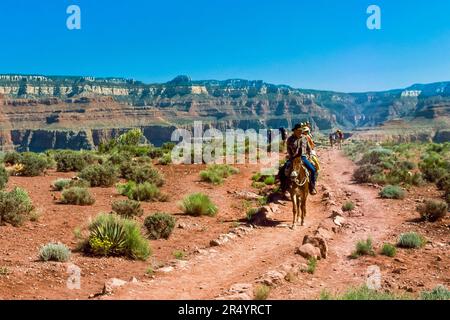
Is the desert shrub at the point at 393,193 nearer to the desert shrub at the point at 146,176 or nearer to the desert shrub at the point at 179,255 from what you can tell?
the desert shrub at the point at 146,176

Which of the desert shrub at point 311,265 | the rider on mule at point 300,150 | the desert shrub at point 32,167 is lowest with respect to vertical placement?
the desert shrub at point 311,265

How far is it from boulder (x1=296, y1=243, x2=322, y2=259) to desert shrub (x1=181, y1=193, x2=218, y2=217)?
6128 mm

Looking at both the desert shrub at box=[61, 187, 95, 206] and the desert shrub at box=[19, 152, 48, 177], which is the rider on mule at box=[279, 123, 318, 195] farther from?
the desert shrub at box=[19, 152, 48, 177]

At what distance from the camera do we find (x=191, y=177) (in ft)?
84.2

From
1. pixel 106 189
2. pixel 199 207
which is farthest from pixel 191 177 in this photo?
pixel 199 207

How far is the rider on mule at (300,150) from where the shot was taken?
1360 centimetres

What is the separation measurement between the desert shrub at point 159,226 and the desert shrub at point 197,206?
3.00 meters

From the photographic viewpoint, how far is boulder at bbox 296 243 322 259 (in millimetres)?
9805

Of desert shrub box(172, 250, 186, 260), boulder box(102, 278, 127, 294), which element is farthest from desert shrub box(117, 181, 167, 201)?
boulder box(102, 278, 127, 294)

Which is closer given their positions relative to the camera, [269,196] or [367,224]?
[367,224]

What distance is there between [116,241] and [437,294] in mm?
6731

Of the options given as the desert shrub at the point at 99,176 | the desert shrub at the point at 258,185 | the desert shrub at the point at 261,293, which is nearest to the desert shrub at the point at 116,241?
the desert shrub at the point at 261,293
